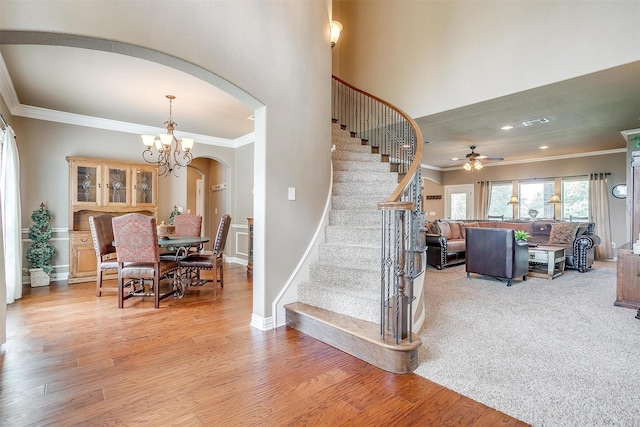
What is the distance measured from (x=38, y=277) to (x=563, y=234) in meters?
9.44

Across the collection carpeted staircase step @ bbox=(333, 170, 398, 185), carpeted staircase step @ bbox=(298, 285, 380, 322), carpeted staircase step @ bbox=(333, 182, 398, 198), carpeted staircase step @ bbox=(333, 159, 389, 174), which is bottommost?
carpeted staircase step @ bbox=(298, 285, 380, 322)

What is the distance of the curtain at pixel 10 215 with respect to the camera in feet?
12.6

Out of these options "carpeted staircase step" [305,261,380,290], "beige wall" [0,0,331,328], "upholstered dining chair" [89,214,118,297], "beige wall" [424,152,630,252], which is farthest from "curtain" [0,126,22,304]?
"beige wall" [424,152,630,252]

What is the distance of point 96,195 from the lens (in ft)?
17.3

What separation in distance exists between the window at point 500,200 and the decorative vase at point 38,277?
36.3ft

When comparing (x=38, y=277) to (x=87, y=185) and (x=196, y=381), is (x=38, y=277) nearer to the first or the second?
(x=87, y=185)

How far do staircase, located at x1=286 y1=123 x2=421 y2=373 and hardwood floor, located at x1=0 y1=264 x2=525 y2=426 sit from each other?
0.38ft

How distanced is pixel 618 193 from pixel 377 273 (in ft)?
27.0

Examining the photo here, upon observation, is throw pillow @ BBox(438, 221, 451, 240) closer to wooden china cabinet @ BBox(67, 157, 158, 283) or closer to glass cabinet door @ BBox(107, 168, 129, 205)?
wooden china cabinet @ BBox(67, 157, 158, 283)

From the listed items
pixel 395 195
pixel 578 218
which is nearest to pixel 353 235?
pixel 395 195

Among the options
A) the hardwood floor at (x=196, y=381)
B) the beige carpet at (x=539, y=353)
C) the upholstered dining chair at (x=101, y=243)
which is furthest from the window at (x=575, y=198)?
the upholstered dining chair at (x=101, y=243)

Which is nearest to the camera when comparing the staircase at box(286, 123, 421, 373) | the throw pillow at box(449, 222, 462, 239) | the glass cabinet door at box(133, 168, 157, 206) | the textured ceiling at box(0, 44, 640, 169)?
the staircase at box(286, 123, 421, 373)

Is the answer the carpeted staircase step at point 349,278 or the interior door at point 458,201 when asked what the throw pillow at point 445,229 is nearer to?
the interior door at point 458,201

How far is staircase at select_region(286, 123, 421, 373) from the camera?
90.4 inches
